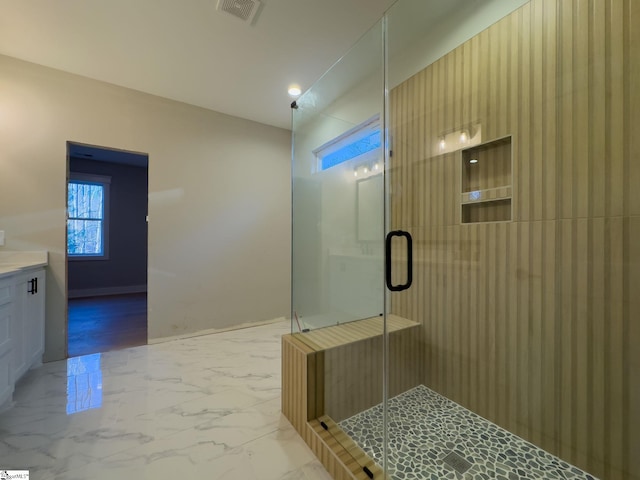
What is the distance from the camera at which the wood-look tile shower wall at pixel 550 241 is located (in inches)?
45.1

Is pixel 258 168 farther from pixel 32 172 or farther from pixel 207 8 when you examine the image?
pixel 32 172

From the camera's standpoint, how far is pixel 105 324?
136 inches

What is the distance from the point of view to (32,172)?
2350mm

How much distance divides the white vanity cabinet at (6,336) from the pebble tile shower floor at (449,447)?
80.3 inches

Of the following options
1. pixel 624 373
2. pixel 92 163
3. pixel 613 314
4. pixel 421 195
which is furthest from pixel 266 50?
pixel 92 163

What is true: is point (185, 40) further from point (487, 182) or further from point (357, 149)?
point (487, 182)

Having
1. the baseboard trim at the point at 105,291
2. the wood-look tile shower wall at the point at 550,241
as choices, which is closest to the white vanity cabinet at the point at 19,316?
the wood-look tile shower wall at the point at 550,241

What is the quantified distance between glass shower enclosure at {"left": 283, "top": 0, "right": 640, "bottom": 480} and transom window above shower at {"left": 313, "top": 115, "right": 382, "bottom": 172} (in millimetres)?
25

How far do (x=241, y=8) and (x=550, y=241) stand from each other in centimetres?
237

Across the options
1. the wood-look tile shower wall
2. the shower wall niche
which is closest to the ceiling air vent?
the wood-look tile shower wall

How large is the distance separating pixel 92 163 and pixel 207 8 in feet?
17.0

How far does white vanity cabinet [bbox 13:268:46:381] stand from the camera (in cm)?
182

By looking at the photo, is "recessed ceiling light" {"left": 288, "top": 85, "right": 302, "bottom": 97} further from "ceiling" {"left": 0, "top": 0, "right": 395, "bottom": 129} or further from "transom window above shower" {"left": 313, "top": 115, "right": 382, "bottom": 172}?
"transom window above shower" {"left": 313, "top": 115, "right": 382, "bottom": 172}

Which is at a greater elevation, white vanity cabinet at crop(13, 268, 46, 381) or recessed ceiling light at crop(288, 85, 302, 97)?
recessed ceiling light at crop(288, 85, 302, 97)
